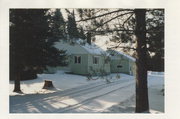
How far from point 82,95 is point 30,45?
0.99m

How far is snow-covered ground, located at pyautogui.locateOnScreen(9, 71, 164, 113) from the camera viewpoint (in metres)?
3.79

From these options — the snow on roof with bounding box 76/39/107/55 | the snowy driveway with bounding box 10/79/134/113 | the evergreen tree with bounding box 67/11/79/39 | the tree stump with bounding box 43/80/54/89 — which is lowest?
the snowy driveway with bounding box 10/79/134/113

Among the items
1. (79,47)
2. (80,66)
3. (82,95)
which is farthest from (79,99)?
(79,47)

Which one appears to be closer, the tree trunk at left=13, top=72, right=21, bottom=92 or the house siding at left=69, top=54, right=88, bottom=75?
the tree trunk at left=13, top=72, right=21, bottom=92

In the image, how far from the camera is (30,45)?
3.94 metres

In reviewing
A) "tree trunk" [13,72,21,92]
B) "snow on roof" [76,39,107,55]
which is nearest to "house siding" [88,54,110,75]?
"snow on roof" [76,39,107,55]

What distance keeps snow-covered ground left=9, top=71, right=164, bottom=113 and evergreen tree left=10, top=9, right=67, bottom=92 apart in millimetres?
156

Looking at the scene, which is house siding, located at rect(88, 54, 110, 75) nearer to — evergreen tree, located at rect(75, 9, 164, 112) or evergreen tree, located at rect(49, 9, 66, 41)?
evergreen tree, located at rect(75, 9, 164, 112)

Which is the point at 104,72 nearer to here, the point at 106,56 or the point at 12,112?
the point at 106,56

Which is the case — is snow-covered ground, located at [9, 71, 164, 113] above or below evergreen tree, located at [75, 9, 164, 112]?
below

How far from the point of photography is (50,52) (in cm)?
404
